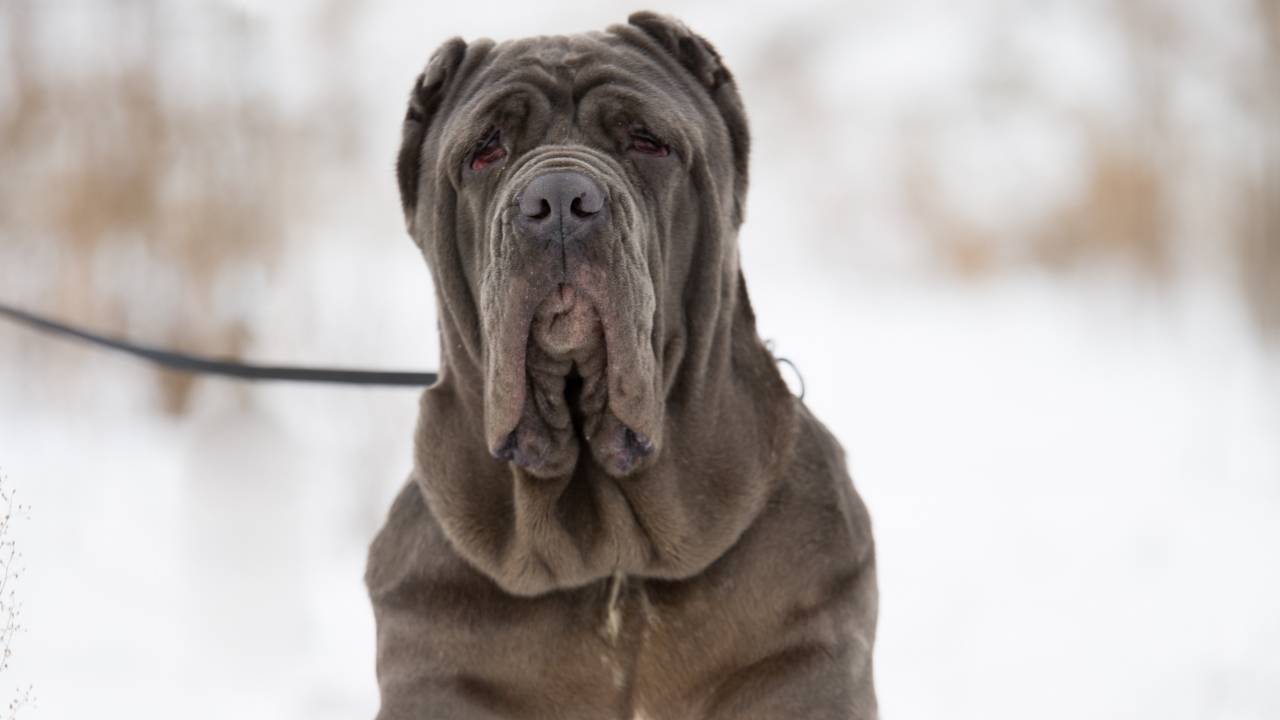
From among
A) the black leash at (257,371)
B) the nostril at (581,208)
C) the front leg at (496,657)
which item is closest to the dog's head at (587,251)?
the nostril at (581,208)

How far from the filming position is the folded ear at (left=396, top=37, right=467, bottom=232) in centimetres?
204

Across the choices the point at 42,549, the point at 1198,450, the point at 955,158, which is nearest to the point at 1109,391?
the point at 1198,450

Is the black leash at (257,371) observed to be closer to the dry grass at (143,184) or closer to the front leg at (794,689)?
the front leg at (794,689)

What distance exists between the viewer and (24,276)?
3781 mm

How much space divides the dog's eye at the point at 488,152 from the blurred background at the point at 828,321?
1065mm

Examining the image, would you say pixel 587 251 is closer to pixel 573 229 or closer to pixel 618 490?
pixel 573 229

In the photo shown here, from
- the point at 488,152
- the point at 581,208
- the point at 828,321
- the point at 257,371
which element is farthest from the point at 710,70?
the point at 828,321

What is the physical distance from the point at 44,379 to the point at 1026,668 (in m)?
2.68

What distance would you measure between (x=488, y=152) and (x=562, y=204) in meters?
0.28

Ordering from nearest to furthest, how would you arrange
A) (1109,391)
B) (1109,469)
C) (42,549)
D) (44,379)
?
(42,549), (44,379), (1109,469), (1109,391)

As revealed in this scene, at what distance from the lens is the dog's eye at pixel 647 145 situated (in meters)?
1.88

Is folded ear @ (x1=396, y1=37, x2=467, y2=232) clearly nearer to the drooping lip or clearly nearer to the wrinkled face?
the wrinkled face

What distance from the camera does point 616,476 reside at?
1935mm

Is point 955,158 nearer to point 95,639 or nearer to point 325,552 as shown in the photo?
point 325,552
